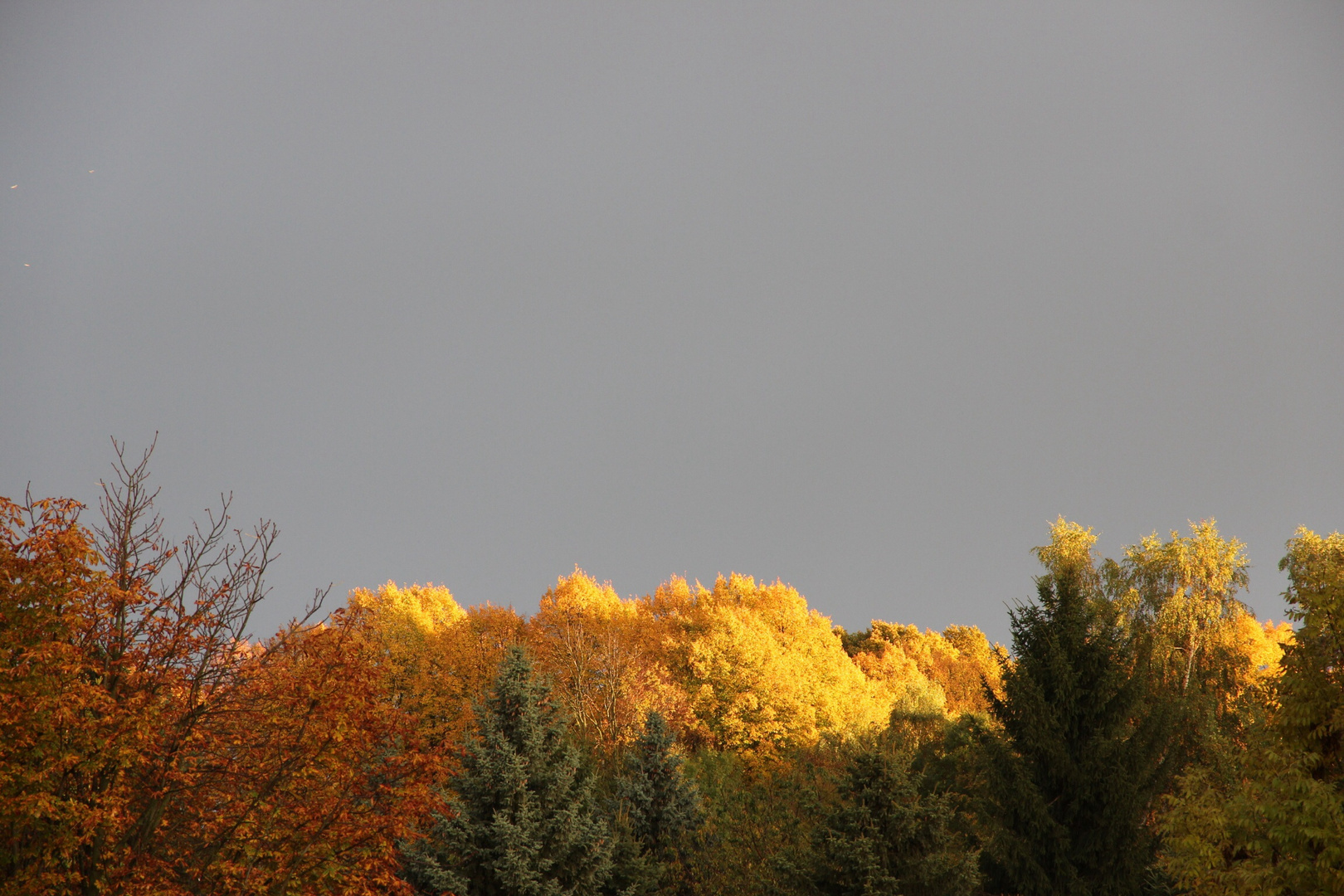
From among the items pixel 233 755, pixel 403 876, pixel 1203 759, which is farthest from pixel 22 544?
pixel 1203 759

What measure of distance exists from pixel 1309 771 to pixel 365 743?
1631cm

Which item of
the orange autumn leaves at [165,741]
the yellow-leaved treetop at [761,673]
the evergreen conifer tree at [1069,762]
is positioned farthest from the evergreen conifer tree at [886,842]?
the yellow-leaved treetop at [761,673]

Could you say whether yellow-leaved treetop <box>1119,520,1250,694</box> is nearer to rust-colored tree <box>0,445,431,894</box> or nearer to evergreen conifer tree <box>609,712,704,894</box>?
evergreen conifer tree <box>609,712,704,894</box>

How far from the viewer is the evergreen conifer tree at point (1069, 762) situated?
2169 cm

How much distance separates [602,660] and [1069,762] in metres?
24.4

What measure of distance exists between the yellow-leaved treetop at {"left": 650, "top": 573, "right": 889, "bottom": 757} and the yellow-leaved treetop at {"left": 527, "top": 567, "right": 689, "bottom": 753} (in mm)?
1802

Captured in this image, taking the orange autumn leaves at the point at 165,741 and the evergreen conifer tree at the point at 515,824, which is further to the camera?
the evergreen conifer tree at the point at 515,824

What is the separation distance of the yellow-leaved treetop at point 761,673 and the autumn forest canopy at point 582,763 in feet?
37.4

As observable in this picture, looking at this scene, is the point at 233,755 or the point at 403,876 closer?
the point at 233,755

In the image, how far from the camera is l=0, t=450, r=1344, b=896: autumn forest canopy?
13844mm

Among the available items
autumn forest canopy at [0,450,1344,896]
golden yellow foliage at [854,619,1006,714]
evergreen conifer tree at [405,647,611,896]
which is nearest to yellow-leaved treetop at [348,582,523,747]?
autumn forest canopy at [0,450,1344,896]

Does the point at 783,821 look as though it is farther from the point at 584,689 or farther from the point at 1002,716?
the point at 584,689

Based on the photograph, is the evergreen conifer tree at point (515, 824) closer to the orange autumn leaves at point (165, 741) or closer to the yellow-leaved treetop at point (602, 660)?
the orange autumn leaves at point (165, 741)

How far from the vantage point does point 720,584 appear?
61.6 meters
